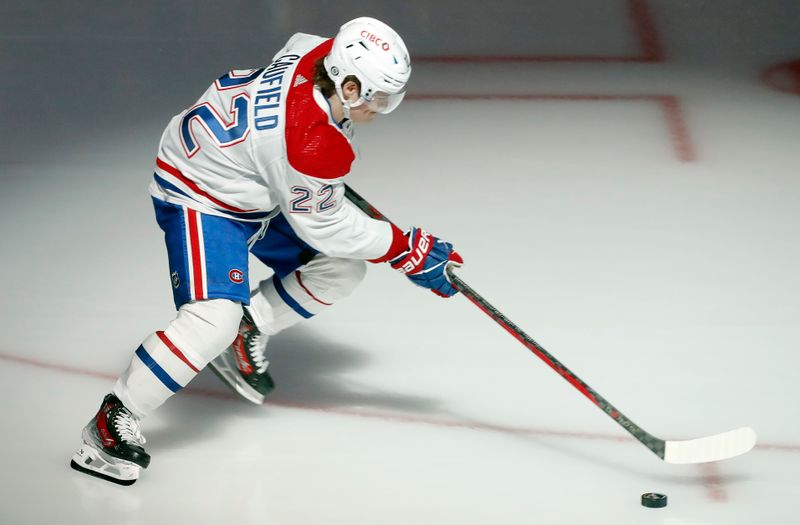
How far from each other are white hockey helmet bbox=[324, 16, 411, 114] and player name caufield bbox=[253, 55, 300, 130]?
0.13m

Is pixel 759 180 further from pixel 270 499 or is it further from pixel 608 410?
pixel 270 499

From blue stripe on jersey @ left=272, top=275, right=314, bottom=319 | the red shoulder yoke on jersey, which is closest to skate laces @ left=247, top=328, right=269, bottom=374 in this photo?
blue stripe on jersey @ left=272, top=275, right=314, bottom=319

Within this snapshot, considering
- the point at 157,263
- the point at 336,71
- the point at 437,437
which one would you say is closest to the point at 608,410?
the point at 437,437

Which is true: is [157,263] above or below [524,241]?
below

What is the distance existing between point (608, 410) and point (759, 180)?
157 cm

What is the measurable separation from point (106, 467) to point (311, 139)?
2.73 feet

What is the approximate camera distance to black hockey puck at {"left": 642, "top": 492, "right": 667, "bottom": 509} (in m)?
2.89

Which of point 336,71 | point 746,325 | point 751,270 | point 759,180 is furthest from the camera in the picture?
point 759,180

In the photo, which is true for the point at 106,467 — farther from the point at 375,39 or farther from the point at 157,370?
the point at 375,39

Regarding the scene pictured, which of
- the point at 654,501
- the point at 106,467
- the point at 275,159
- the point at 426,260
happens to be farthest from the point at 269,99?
the point at 654,501

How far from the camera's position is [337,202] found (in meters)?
2.88

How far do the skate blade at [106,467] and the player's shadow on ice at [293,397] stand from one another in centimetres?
18

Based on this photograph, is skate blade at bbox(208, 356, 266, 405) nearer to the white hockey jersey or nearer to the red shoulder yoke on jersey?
the white hockey jersey

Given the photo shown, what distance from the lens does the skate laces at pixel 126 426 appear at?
9.64 ft
